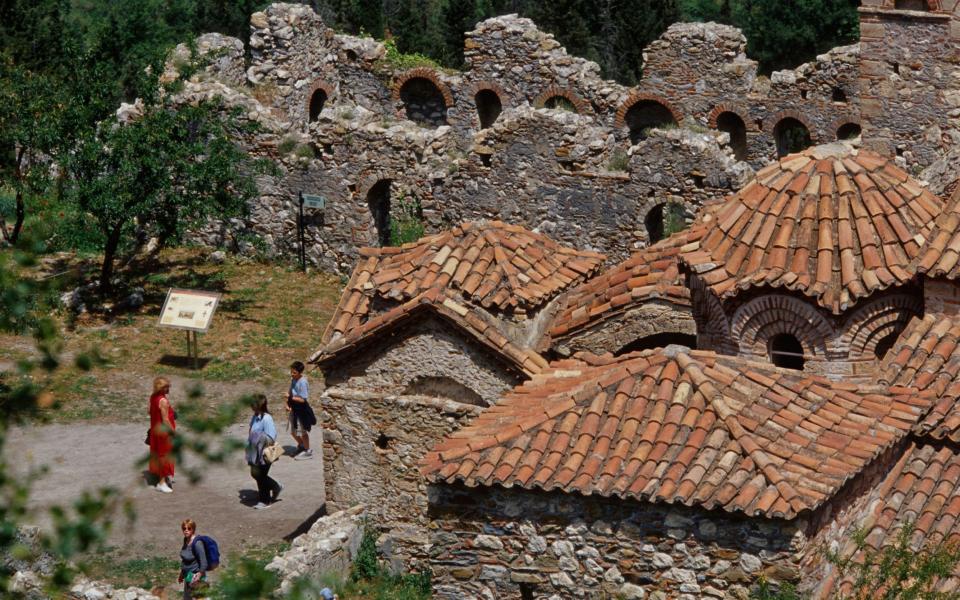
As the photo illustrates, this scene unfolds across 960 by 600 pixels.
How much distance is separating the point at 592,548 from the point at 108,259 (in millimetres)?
12978

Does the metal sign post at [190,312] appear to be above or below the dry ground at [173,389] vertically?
above

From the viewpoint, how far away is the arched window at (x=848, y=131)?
3231cm

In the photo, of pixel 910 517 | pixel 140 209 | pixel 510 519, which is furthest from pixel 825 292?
pixel 140 209

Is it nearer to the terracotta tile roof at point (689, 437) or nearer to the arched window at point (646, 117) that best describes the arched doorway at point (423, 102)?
the arched window at point (646, 117)

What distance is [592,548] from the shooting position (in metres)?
14.3

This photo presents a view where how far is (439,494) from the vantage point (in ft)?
48.5

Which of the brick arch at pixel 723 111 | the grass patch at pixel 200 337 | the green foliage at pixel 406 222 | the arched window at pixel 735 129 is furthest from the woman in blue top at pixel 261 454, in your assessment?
the arched window at pixel 735 129

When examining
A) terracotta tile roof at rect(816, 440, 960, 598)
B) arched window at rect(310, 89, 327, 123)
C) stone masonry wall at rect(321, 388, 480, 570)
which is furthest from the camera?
arched window at rect(310, 89, 327, 123)

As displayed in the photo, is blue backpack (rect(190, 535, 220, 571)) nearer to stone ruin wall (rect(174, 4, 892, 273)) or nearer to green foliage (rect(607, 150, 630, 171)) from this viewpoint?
stone ruin wall (rect(174, 4, 892, 273))

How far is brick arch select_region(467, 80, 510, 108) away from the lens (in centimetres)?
3238

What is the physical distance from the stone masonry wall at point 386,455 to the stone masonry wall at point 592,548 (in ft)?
9.33

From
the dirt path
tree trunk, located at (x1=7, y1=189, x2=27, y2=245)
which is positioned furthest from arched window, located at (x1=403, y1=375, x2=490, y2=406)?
tree trunk, located at (x1=7, y1=189, x2=27, y2=245)

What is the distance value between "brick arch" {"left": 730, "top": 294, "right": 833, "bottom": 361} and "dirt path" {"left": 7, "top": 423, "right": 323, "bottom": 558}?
17.0 feet

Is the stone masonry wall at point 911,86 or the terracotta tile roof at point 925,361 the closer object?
the terracotta tile roof at point 925,361
